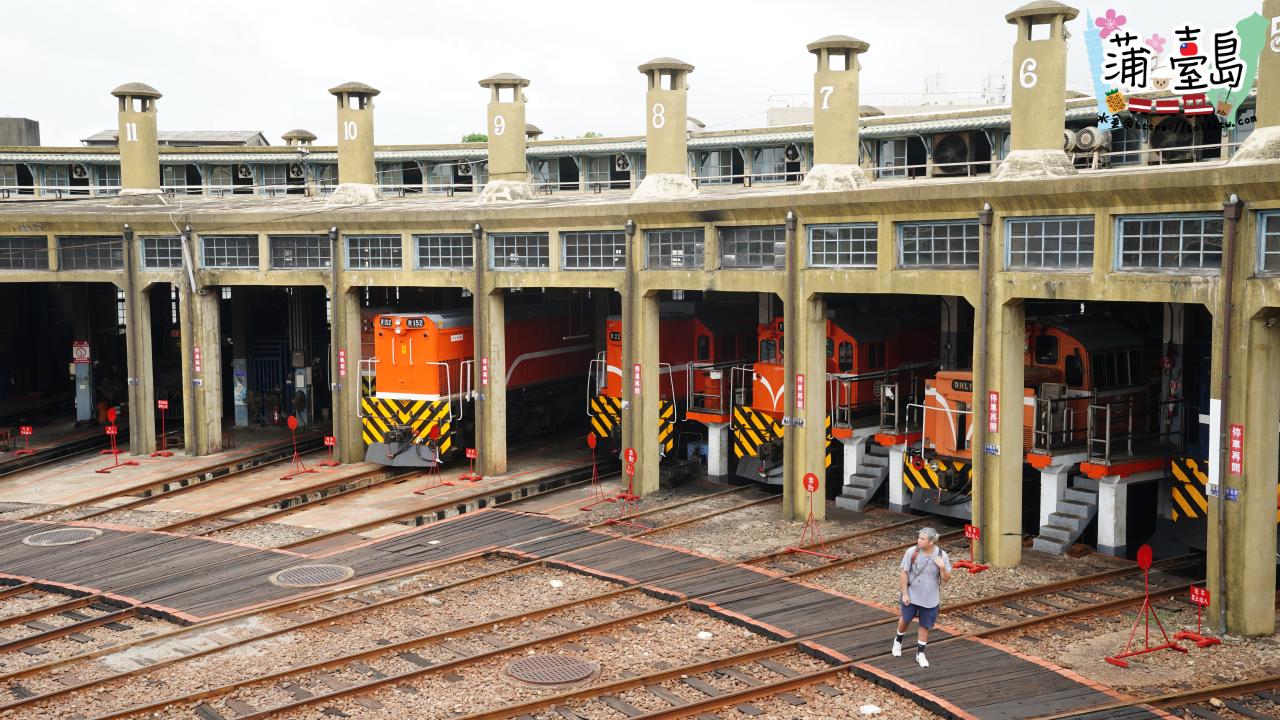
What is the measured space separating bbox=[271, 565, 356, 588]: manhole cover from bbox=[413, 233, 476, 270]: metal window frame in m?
9.14

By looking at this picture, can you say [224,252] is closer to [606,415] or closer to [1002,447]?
[606,415]

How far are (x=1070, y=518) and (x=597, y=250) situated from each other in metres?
10.9

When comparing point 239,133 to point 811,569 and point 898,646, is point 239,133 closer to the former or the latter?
point 811,569

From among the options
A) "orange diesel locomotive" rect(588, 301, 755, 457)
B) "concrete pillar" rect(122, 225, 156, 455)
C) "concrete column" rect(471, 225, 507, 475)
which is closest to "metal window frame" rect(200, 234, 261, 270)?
"concrete pillar" rect(122, 225, 156, 455)

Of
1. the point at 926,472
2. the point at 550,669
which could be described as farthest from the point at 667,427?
the point at 550,669

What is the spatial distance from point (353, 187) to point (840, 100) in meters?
13.0

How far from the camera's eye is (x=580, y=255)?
25.1m

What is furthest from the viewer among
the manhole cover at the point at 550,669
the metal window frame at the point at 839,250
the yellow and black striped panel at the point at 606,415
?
the yellow and black striped panel at the point at 606,415

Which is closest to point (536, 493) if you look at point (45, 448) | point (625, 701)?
point (625, 701)

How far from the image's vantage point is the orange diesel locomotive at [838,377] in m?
24.5

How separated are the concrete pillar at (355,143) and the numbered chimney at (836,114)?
12.0 metres

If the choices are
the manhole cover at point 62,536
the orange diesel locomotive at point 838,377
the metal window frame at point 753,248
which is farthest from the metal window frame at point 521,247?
the manhole cover at point 62,536

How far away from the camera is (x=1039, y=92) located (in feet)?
59.3

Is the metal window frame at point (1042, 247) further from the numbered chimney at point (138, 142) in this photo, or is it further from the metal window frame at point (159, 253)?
the numbered chimney at point (138, 142)
